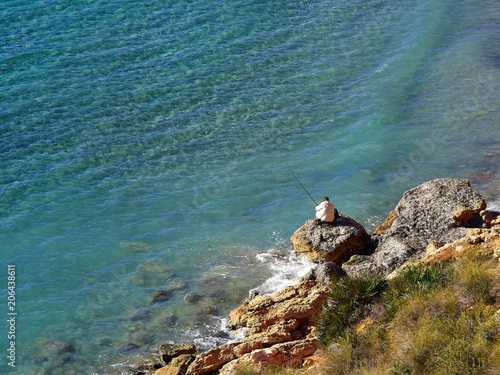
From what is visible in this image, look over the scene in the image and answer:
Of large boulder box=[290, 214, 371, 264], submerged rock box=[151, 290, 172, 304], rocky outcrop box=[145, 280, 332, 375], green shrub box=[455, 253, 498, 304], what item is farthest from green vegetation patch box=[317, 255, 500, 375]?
submerged rock box=[151, 290, 172, 304]

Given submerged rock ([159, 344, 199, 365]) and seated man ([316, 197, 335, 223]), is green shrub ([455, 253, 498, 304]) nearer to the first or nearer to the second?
seated man ([316, 197, 335, 223])

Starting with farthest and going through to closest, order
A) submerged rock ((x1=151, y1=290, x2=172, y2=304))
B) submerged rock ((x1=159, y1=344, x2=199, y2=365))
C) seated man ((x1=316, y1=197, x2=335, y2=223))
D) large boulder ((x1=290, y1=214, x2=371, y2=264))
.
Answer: seated man ((x1=316, y1=197, x2=335, y2=223)) < large boulder ((x1=290, y1=214, x2=371, y2=264)) < submerged rock ((x1=151, y1=290, x2=172, y2=304)) < submerged rock ((x1=159, y1=344, x2=199, y2=365))

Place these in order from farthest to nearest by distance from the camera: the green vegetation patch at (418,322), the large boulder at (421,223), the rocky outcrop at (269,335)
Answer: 1. the large boulder at (421,223)
2. the rocky outcrop at (269,335)
3. the green vegetation patch at (418,322)

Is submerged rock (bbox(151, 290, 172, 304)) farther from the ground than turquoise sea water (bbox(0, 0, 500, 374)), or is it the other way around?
→ turquoise sea water (bbox(0, 0, 500, 374))

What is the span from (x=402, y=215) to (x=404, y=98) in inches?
416

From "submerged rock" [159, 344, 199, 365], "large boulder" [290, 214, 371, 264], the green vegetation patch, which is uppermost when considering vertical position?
the green vegetation patch

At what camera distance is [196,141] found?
27672mm

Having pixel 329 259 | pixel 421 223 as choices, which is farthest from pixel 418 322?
pixel 421 223

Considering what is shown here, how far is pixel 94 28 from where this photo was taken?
35250 mm

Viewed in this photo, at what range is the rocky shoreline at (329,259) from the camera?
1589 centimetres

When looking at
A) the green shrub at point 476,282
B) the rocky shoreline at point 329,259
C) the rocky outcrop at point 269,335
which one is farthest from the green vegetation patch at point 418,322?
the rocky shoreline at point 329,259

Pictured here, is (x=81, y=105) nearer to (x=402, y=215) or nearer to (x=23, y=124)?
(x=23, y=124)

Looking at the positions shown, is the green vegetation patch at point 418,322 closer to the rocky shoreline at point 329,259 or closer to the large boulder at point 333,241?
the rocky shoreline at point 329,259

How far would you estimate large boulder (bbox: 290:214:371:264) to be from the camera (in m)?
20.5
